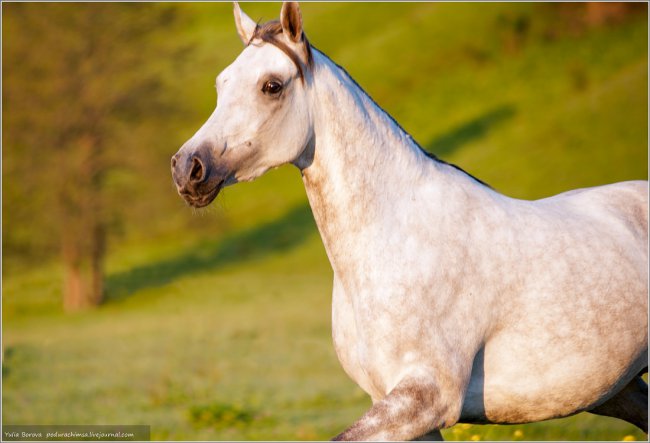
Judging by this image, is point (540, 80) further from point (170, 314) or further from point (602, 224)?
point (602, 224)

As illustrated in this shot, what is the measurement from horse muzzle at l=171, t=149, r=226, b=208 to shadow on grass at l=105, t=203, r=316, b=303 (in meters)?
31.2

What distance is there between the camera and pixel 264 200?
44.0 metres

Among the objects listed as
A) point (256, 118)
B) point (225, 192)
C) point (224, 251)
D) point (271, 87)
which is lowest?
point (256, 118)

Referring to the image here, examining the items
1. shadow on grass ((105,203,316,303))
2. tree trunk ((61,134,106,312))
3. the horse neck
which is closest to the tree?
tree trunk ((61,134,106,312))

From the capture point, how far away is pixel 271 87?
5242 mm

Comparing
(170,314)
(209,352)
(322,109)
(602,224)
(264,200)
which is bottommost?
(602,224)

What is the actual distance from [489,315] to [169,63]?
30.7 metres

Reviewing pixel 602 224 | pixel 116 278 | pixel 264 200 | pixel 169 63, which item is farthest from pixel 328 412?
pixel 264 200

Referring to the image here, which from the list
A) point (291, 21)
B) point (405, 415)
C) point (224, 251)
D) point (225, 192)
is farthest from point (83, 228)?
point (405, 415)

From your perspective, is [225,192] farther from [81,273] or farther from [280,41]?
[280,41]

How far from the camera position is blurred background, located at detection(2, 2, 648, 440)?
15949 mm

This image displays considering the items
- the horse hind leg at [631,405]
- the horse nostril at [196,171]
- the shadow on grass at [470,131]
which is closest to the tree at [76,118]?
the shadow on grass at [470,131]

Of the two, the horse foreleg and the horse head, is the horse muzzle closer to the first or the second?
the horse head

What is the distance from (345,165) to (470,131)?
37.4 m
